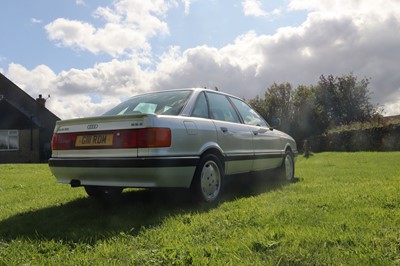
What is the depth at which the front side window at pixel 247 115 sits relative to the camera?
610cm

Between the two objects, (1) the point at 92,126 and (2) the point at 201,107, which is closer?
(1) the point at 92,126

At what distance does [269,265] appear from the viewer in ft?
8.57

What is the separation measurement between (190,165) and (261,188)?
214 centimetres

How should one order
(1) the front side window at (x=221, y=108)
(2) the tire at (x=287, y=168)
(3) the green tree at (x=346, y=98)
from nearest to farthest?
(1) the front side window at (x=221, y=108) < (2) the tire at (x=287, y=168) < (3) the green tree at (x=346, y=98)

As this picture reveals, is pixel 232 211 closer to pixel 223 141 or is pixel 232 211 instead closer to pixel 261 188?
pixel 223 141

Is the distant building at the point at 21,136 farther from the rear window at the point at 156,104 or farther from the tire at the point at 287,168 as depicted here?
the rear window at the point at 156,104

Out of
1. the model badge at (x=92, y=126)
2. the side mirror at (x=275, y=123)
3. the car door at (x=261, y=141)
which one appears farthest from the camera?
the side mirror at (x=275, y=123)

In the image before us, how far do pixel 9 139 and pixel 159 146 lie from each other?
25.3 meters

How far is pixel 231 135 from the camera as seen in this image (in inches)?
208

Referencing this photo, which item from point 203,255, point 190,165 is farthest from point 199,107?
point 203,255

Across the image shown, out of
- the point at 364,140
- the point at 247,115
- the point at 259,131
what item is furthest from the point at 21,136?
the point at 259,131

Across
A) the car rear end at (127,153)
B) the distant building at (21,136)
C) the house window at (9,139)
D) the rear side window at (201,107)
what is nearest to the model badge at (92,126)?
the car rear end at (127,153)

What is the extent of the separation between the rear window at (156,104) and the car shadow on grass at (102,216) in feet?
3.29

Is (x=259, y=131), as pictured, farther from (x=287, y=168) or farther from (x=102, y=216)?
(x=102, y=216)
